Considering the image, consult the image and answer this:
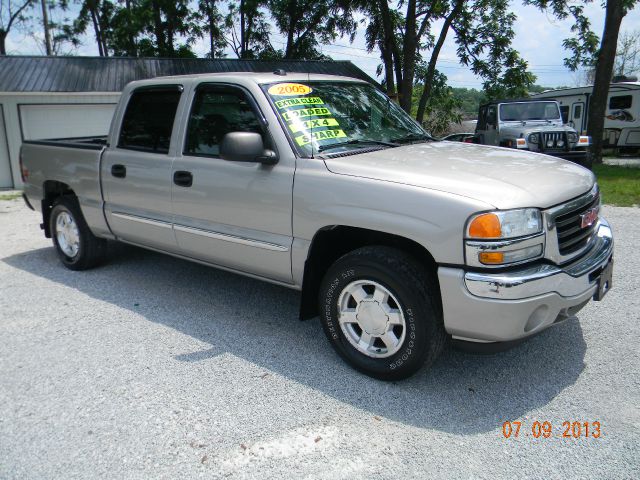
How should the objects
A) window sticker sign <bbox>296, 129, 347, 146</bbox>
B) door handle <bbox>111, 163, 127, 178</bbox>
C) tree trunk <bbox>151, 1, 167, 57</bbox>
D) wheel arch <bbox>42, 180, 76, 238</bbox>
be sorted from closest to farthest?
1. window sticker sign <bbox>296, 129, 347, 146</bbox>
2. door handle <bbox>111, 163, 127, 178</bbox>
3. wheel arch <bbox>42, 180, 76, 238</bbox>
4. tree trunk <bbox>151, 1, 167, 57</bbox>

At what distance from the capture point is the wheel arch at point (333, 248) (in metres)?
3.46

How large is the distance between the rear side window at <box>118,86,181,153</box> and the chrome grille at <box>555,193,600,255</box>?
3074mm

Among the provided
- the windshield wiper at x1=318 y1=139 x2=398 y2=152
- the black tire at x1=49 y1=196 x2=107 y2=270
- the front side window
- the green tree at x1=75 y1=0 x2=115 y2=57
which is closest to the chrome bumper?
the windshield wiper at x1=318 y1=139 x2=398 y2=152

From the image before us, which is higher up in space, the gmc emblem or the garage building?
the garage building

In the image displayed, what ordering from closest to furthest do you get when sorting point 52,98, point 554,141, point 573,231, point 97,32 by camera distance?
point 573,231 < point 554,141 < point 52,98 < point 97,32

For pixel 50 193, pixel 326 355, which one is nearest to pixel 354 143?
pixel 326 355

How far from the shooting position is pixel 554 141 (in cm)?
1409

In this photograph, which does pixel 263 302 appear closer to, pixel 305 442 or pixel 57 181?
pixel 305 442

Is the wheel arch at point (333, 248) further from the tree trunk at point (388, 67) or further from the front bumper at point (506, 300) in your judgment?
the tree trunk at point (388, 67)

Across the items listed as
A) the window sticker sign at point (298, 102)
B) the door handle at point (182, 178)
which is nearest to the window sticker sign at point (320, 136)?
the window sticker sign at point (298, 102)

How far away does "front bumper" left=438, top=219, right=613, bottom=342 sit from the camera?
9.72 ft

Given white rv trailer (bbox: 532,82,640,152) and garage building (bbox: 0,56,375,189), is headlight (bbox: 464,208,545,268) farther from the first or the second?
white rv trailer (bbox: 532,82,640,152)

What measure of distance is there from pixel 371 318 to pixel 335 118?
5.05 feet

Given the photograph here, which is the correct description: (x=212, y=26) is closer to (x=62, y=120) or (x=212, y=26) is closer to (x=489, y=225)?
(x=62, y=120)
